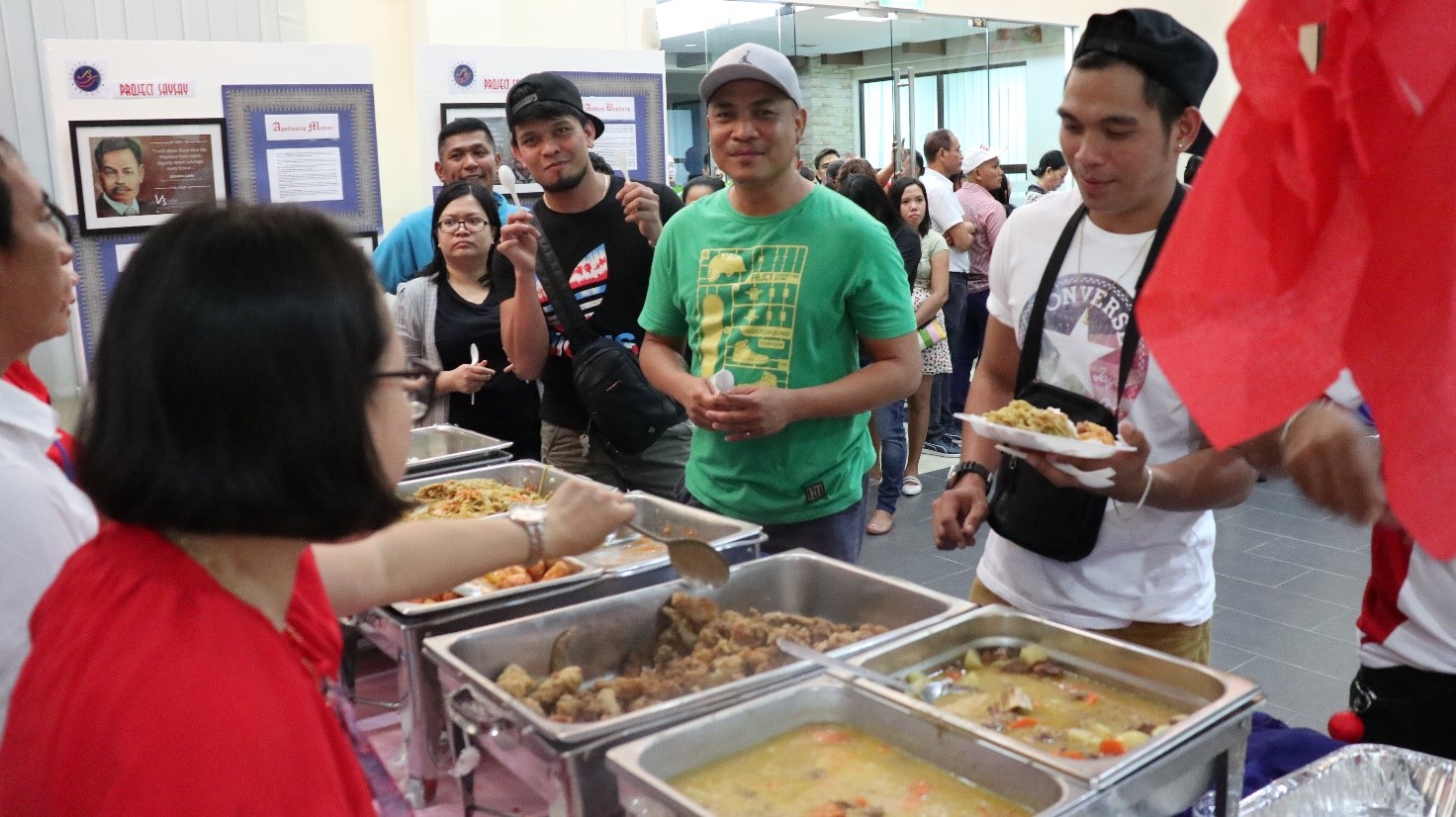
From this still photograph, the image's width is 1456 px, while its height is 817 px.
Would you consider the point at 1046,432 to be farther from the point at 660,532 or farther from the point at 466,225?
the point at 466,225

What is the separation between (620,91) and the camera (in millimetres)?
5477

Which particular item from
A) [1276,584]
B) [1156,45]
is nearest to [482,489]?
[1156,45]

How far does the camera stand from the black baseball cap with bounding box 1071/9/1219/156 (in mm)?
1637

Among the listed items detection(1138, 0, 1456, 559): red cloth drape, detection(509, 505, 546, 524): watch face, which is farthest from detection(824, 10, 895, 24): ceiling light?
detection(1138, 0, 1456, 559): red cloth drape

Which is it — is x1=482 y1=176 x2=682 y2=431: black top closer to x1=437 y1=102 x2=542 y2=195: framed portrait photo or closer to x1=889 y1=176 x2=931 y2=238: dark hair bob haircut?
x1=437 y1=102 x2=542 y2=195: framed portrait photo

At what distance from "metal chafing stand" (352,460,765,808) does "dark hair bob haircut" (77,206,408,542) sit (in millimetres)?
791

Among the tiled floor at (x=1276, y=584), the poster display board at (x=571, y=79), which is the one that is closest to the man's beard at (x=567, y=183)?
the poster display board at (x=571, y=79)

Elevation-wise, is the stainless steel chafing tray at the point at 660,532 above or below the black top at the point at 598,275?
below

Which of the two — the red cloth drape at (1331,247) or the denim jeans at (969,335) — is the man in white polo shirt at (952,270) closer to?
the denim jeans at (969,335)

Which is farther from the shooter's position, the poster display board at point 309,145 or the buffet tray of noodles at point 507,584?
the poster display board at point 309,145

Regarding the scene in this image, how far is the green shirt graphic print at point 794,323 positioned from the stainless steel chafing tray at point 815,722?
0.76 m

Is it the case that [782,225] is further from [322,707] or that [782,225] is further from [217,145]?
[217,145]

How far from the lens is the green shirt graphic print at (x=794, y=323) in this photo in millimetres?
2193

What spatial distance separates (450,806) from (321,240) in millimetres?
984
